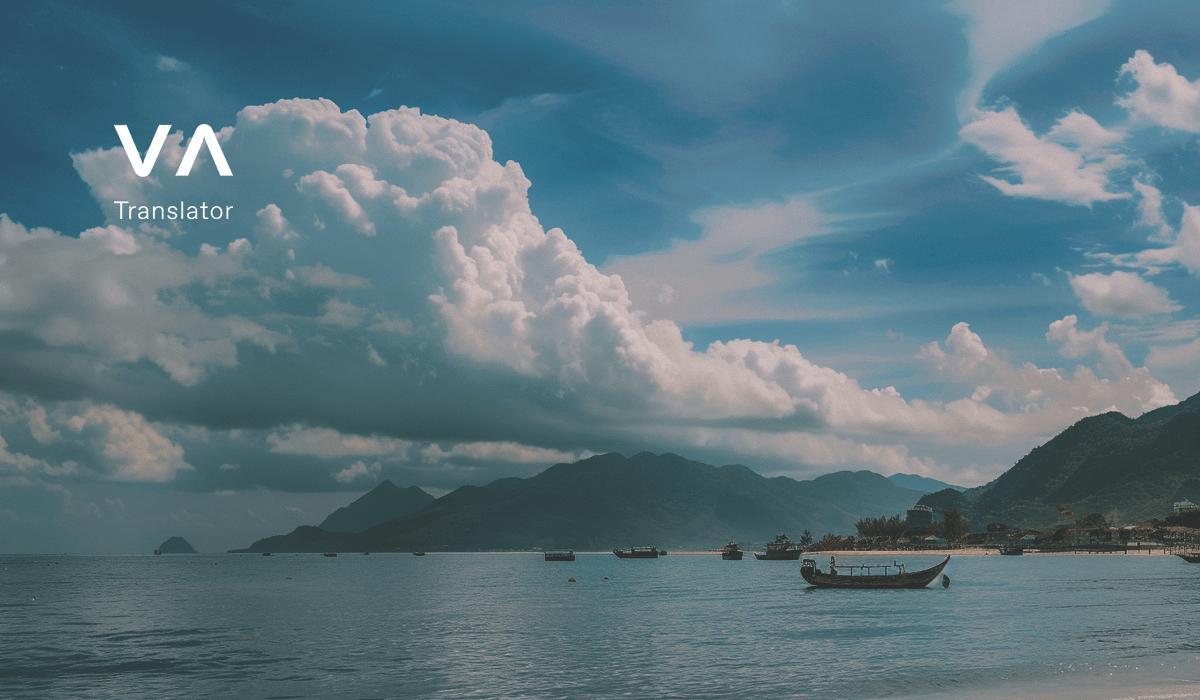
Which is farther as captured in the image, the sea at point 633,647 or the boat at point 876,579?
the boat at point 876,579

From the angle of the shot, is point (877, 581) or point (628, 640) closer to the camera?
point (628, 640)

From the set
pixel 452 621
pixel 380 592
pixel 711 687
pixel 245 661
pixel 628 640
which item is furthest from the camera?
pixel 380 592

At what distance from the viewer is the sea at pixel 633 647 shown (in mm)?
41344

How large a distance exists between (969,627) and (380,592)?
92.9m

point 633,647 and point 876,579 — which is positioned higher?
point 633,647

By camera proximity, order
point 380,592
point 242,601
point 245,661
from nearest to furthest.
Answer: point 245,661, point 242,601, point 380,592

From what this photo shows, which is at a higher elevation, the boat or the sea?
the sea

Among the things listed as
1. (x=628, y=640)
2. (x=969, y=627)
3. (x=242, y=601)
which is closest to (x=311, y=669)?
(x=628, y=640)

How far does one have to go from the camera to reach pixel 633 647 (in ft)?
189

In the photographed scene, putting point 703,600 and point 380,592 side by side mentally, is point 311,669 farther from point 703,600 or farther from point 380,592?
point 380,592

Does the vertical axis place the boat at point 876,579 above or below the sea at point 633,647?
below

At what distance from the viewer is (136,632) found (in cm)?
7212

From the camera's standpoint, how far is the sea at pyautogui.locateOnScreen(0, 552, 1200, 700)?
1628 inches

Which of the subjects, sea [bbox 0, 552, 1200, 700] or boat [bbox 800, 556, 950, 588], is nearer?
sea [bbox 0, 552, 1200, 700]
